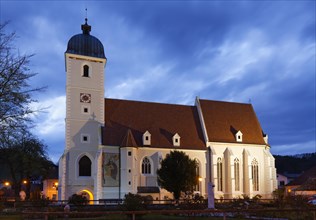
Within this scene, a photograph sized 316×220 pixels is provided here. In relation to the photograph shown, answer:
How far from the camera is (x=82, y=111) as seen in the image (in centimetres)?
4406

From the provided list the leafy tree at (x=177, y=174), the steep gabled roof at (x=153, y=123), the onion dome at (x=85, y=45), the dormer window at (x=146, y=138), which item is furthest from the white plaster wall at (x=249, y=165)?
the onion dome at (x=85, y=45)

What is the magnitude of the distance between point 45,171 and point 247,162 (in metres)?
35.9

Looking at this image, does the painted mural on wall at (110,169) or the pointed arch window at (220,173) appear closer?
the painted mural on wall at (110,169)

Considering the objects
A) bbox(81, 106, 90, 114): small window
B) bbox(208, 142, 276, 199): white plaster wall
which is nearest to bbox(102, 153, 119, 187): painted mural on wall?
bbox(81, 106, 90, 114): small window

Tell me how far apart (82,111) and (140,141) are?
305 inches

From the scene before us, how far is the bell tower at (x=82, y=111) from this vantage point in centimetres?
4164

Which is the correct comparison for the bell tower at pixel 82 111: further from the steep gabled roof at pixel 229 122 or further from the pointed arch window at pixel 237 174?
the pointed arch window at pixel 237 174

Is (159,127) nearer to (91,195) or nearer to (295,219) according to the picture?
(91,195)

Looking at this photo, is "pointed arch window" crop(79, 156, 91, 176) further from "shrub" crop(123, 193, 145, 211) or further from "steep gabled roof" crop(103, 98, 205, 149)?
"shrub" crop(123, 193, 145, 211)

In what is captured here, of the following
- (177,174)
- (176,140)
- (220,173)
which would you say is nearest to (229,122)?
(220,173)

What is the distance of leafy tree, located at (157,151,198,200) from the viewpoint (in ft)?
127

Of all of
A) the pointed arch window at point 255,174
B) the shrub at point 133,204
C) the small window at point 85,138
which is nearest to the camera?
the shrub at point 133,204

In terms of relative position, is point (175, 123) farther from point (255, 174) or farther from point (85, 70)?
point (85, 70)

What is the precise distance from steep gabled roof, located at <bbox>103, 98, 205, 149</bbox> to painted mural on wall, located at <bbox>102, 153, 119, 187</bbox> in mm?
1498
